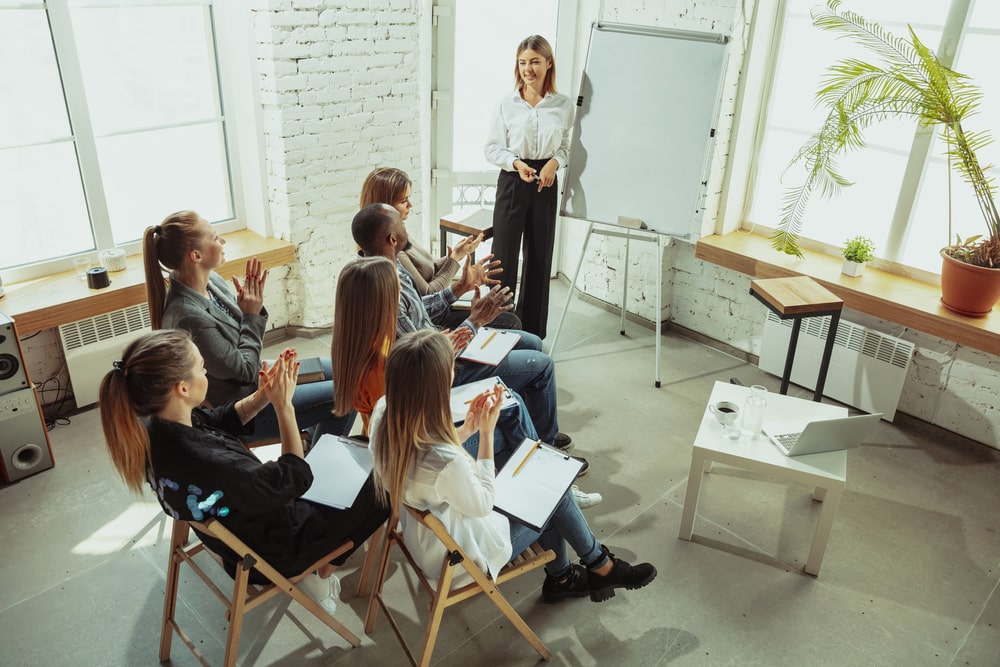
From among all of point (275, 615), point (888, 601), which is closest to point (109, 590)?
point (275, 615)

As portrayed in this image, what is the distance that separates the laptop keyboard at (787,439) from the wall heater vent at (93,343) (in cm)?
328

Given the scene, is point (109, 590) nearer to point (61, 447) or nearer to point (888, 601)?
point (61, 447)

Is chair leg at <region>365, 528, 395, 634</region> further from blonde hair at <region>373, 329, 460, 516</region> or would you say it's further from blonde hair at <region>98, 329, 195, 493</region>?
blonde hair at <region>98, 329, 195, 493</region>

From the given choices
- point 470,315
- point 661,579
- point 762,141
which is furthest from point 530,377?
point 762,141

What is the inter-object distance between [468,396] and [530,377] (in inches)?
20.7

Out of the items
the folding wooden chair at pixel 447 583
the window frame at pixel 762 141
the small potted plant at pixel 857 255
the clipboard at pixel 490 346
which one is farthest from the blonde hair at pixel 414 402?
the window frame at pixel 762 141

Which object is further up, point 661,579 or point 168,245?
point 168,245

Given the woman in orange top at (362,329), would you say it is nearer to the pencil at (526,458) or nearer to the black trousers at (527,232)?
the pencil at (526,458)

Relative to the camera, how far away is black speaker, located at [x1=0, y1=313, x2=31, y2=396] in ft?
11.0

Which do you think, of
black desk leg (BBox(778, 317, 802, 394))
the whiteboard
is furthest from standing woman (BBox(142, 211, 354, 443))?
black desk leg (BBox(778, 317, 802, 394))

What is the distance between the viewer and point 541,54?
422 cm

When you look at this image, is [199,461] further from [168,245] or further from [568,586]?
[568,586]

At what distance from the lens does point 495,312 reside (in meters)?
3.32

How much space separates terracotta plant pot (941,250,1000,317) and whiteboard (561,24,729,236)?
4.29 feet
